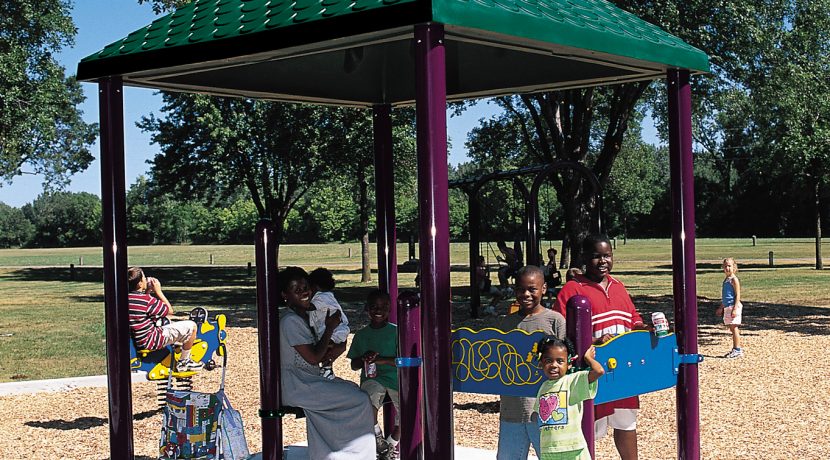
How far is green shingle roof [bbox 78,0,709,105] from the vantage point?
15.9 feet

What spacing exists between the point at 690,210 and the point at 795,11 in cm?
2013

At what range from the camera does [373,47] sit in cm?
625

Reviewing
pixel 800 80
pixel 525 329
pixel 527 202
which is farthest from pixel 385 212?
pixel 800 80

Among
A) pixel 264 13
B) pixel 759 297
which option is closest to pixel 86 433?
pixel 264 13

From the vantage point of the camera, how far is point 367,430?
20.9 ft

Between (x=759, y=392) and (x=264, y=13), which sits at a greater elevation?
(x=264, y=13)

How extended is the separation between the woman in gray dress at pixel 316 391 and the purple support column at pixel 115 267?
99cm

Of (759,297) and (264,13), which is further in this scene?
(759,297)

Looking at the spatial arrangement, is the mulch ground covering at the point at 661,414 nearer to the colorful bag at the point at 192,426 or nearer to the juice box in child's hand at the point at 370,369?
the colorful bag at the point at 192,426

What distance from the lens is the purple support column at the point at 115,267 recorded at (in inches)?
239

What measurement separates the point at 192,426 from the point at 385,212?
234cm

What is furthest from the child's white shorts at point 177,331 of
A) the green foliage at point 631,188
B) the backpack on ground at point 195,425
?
the green foliage at point 631,188

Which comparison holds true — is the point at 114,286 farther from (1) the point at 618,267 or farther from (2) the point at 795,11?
(1) the point at 618,267

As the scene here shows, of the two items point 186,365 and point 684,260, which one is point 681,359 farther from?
point 186,365
